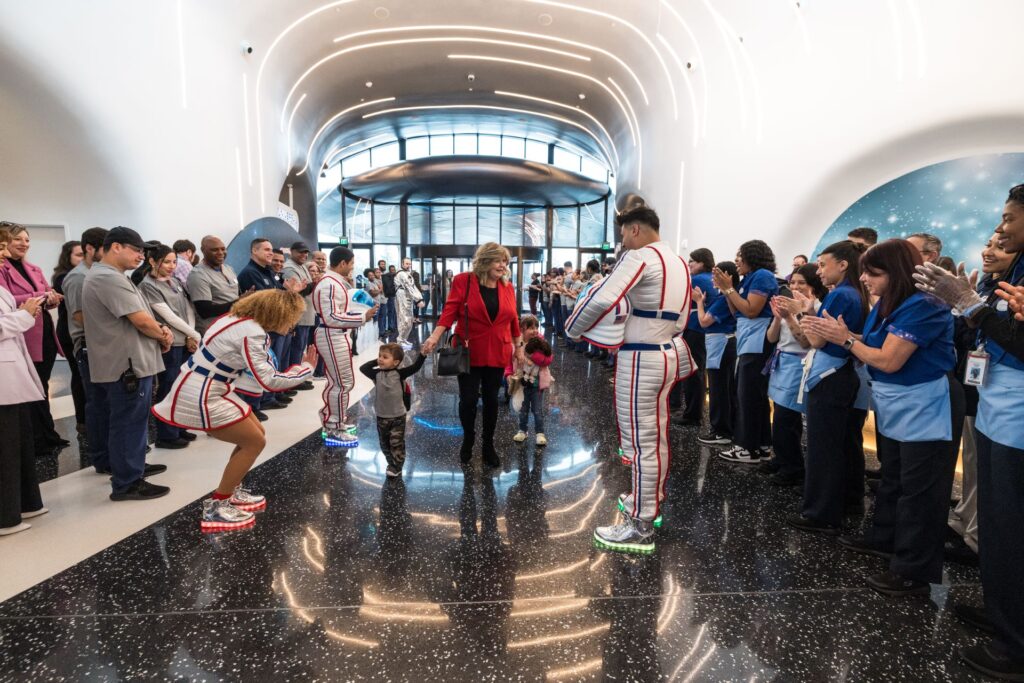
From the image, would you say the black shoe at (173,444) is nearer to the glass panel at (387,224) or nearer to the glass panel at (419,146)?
the glass panel at (387,224)

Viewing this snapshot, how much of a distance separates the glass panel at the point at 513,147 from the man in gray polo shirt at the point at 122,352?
749 inches

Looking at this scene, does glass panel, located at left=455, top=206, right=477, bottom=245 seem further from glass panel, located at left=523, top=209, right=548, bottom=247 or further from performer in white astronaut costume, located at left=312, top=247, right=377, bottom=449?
performer in white astronaut costume, located at left=312, top=247, right=377, bottom=449

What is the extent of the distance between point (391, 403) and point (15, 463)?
1.91m

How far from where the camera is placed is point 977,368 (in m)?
1.73

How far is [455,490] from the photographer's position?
3.19 meters

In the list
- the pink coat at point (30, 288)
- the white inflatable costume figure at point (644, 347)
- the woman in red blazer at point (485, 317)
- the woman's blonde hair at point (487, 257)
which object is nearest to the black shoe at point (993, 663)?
the white inflatable costume figure at point (644, 347)

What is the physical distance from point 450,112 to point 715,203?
1073 cm

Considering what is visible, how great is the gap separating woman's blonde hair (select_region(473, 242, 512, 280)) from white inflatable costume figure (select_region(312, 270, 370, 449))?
3.35 feet

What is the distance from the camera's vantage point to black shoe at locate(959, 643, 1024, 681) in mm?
1630

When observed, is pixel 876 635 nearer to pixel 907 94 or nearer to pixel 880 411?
pixel 880 411

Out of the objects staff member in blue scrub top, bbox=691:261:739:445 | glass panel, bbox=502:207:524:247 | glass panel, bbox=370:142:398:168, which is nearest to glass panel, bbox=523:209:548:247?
glass panel, bbox=502:207:524:247

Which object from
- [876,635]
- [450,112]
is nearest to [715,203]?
[876,635]

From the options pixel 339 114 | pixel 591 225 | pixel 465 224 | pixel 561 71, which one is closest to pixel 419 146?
pixel 465 224

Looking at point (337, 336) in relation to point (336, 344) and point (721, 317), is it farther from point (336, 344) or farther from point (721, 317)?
point (721, 317)
